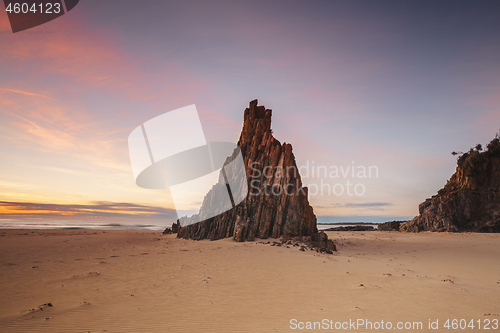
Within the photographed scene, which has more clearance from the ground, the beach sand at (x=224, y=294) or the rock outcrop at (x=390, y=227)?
the beach sand at (x=224, y=294)

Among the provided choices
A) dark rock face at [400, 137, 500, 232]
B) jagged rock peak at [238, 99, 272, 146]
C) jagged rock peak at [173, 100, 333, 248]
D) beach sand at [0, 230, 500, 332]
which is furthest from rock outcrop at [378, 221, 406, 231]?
beach sand at [0, 230, 500, 332]

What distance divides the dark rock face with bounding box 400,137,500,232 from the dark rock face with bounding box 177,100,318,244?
89.0 ft

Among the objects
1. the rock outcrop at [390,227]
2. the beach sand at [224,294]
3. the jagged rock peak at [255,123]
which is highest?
the jagged rock peak at [255,123]

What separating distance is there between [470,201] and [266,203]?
35.2 meters

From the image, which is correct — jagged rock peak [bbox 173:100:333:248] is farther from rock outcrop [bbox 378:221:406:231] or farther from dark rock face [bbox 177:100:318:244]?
rock outcrop [bbox 378:221:406:231]

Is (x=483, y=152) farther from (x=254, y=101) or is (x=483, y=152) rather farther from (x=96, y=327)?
(x=96, y=327)

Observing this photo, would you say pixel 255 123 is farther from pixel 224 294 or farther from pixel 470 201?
pixel 470 201

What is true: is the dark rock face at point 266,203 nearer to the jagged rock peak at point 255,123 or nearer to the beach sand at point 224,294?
the jagged rock peak at point 255,123

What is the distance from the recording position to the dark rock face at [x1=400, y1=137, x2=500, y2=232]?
35.3m

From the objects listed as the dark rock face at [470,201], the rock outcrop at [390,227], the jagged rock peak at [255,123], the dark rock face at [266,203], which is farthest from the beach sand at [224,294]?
the rock outcrop at [390,227]

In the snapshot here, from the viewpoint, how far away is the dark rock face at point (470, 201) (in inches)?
1389

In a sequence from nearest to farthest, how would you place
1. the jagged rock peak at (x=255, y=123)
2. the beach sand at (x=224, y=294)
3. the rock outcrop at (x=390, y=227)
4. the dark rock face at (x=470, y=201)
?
the beach sand at (x=224, y=294) → the jagged rock peak at (x=255, y=123) → the dark rock face at (x=470, y=201) → the rock outcrop at (x=390, y=227)

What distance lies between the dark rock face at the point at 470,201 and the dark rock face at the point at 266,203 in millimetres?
27139

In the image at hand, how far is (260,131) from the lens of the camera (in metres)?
25.5
